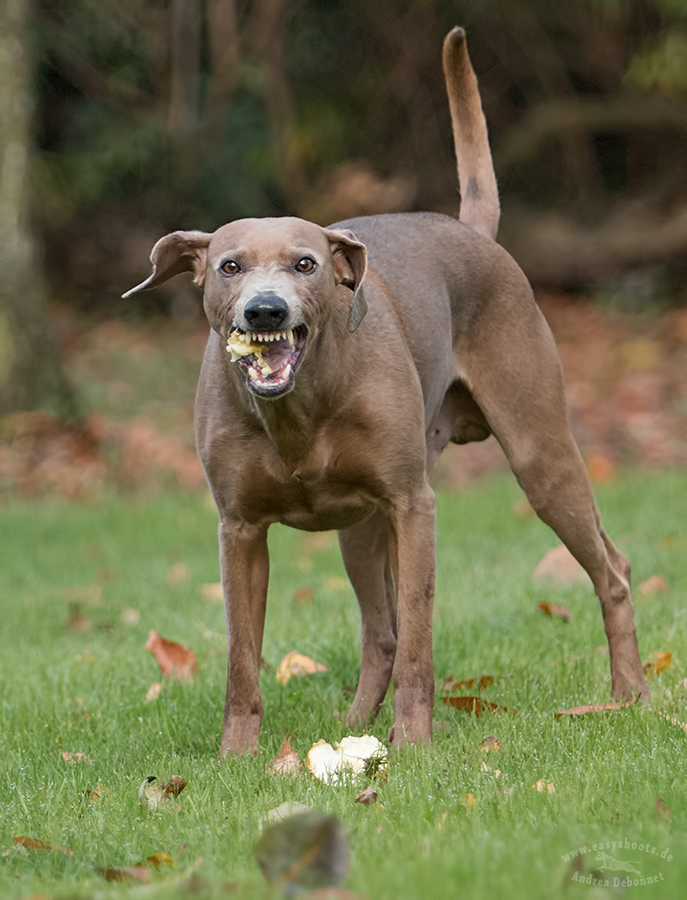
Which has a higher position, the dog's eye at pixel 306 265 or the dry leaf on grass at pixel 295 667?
the dog's eye at pixel 306 265

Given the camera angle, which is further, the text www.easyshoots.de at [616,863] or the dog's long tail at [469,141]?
the dog's long tail at [469,141]

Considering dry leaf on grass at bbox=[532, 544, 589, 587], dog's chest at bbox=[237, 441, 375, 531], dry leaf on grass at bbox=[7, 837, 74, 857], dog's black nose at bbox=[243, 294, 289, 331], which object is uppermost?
dog's black nose at bbox=[243, 294, 289, 331]

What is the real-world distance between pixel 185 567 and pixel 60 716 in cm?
313

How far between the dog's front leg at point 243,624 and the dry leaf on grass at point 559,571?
2434 millimetres

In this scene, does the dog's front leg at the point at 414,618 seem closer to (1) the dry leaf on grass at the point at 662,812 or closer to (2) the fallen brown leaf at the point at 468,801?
(2) the fallen brown leaf at the point at 468,801

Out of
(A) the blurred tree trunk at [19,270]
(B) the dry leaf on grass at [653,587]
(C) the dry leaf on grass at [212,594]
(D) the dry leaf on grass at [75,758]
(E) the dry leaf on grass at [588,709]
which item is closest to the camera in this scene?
(D) the dry leaf on grass at [75,758]

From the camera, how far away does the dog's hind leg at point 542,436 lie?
4762 millimetres

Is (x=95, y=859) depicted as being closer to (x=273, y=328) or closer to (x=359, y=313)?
(x=273, y=328)

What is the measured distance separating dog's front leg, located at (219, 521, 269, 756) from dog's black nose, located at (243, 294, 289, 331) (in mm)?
870


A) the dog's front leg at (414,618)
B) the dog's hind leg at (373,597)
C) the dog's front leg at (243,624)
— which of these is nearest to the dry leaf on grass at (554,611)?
the dog's hind leg at (373,597)

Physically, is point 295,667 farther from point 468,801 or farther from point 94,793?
point 468,801

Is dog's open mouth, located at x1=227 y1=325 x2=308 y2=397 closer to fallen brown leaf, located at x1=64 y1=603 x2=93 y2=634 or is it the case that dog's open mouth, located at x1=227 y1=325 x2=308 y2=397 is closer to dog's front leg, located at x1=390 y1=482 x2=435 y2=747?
dog's front leg, located at x1=390 y1=482 x2=435 y2=747

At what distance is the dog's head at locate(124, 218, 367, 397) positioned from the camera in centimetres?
366

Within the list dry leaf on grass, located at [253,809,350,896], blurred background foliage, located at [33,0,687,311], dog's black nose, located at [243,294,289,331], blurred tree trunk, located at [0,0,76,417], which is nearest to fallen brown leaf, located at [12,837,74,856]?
dry leaf on grass, located at [253,809,350,896]
